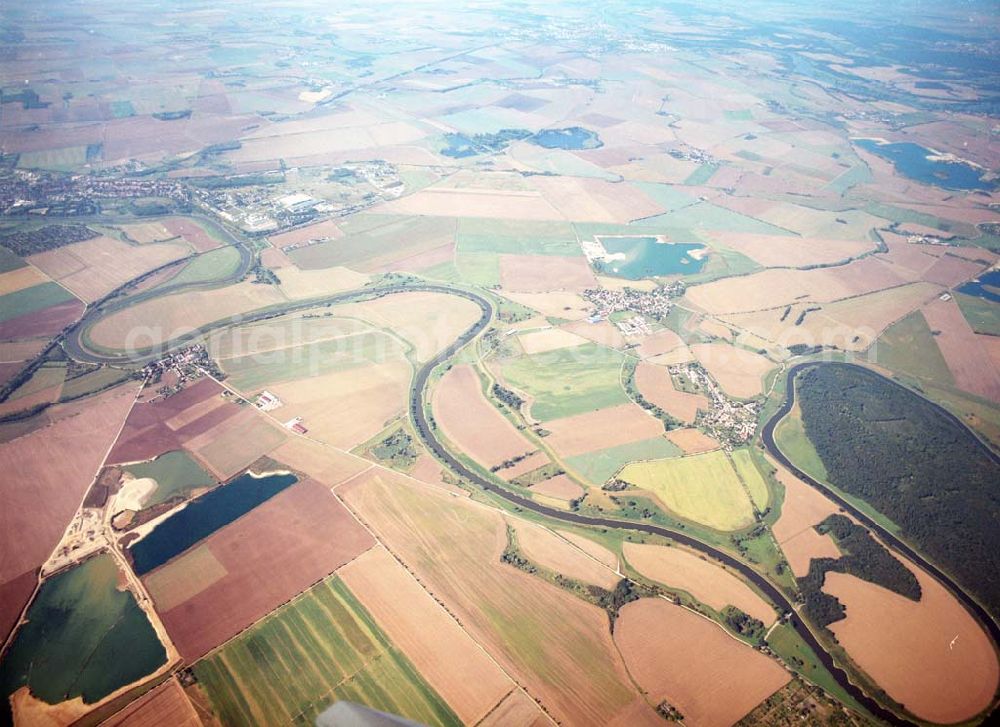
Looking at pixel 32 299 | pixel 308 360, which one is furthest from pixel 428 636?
pixel 32 299

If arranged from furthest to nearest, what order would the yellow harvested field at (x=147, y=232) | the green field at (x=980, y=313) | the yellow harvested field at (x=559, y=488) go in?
1. the yellow harvested field at (x=147, y=232)
2. the green field at (x=980, y=313)
3. the yellow harvested field at (x=559, y=488)

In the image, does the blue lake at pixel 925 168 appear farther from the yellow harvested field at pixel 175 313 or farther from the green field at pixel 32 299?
the green field at pixel 32 299

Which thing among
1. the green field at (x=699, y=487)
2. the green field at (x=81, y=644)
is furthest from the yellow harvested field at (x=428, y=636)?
the green field at (x=699, y=487)

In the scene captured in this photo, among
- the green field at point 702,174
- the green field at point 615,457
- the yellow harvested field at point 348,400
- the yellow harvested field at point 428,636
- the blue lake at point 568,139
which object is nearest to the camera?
the yellow harvested field at point 428,636

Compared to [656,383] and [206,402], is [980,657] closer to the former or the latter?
[656,383]

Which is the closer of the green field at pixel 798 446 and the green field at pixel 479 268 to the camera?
the green field at pixel 798 446

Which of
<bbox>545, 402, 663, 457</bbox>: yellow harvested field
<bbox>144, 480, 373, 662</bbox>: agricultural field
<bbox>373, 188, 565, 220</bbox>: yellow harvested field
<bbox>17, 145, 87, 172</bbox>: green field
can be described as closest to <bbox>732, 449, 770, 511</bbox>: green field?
<bbox>545, 402, 663, 457</bbox>: yellow harvested field

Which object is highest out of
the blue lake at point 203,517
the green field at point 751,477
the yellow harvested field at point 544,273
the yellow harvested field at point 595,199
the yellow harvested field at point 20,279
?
the yellow harvested field at point 595,199

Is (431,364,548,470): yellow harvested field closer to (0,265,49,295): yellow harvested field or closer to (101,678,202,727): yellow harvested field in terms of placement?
(101,678,202,727): yellow harvested field
